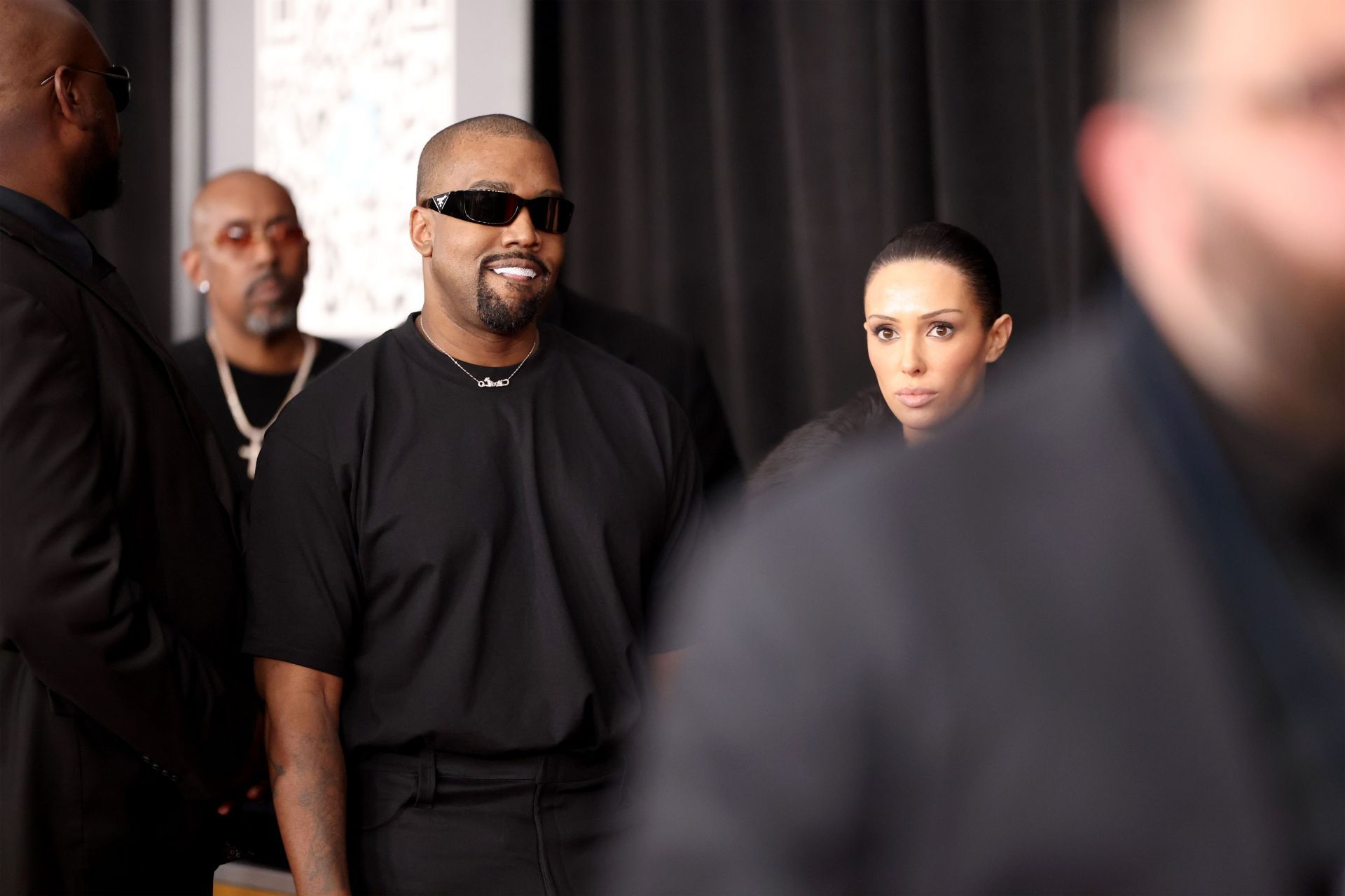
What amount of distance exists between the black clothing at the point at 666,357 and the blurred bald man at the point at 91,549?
3.69ft

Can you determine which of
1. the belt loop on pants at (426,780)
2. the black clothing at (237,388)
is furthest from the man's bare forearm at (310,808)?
the black clothing at (237,388)

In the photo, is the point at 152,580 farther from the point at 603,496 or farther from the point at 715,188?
the point at 715,188

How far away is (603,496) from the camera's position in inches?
77.7

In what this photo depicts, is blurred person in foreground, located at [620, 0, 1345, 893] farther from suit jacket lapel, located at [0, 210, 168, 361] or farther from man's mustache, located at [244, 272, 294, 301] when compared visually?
man's mustache, located at [244, 272, 294, 301]

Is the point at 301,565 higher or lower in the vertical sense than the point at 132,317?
lower

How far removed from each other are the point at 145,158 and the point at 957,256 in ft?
10.7

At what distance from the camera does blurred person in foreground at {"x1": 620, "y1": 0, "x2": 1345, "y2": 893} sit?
493mm

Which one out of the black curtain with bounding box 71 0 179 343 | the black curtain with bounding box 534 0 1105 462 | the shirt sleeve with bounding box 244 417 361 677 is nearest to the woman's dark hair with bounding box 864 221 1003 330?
the black curtain with bounding box 534 0 1105 462

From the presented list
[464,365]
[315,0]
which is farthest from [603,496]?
[315,0]

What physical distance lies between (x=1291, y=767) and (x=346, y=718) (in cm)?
157

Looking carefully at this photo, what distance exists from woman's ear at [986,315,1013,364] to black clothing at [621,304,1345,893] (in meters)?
1.73

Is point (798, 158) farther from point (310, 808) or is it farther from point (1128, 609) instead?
point (1128, 609)

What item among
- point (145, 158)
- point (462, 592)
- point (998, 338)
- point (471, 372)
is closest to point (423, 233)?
point (471, 372)

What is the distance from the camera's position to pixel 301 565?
1834mm
